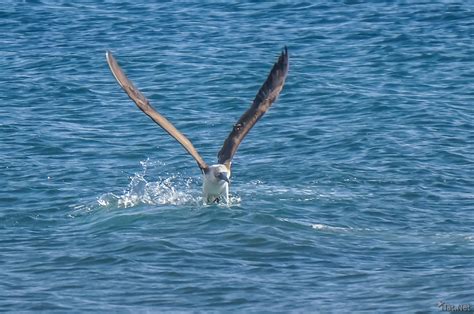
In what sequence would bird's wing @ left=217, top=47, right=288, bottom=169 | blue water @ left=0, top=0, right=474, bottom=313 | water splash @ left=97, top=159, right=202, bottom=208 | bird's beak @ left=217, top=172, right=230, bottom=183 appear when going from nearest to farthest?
blue water @ left=0, top=0, right=474, bottom=313
bird's beak @ left=217, top=172, right=230, bottom=183
bird's wing @ left=217, top=47, right=288, bottom=169
water splash @ left=97, top=159, right=202, bottom=208

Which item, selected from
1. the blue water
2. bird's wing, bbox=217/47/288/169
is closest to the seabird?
bird's wing, bbox=217/47/288/169

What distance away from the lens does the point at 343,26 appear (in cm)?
2467

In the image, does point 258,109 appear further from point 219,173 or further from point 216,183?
point 216,183

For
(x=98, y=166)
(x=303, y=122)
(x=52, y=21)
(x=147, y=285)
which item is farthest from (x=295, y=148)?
(x=52, y=21)

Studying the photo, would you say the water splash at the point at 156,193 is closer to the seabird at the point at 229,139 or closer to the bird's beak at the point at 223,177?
the seabird at the point at 229,139

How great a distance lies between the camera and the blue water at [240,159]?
Result: 12266mm

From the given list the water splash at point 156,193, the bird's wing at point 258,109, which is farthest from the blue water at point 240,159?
the bird's wing at point 258,109

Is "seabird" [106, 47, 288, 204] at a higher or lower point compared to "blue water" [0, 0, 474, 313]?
higher

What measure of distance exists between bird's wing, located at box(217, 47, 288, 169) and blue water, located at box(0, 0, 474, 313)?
68cm

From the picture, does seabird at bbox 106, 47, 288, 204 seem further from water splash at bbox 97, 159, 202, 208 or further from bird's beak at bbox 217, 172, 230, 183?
water splash at bbox 97, 159, 202, 208

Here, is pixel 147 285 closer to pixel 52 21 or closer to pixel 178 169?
pixel 178 169

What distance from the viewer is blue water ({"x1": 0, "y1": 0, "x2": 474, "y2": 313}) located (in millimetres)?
12266

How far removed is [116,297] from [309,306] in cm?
191

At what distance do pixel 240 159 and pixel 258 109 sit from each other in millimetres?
2267
